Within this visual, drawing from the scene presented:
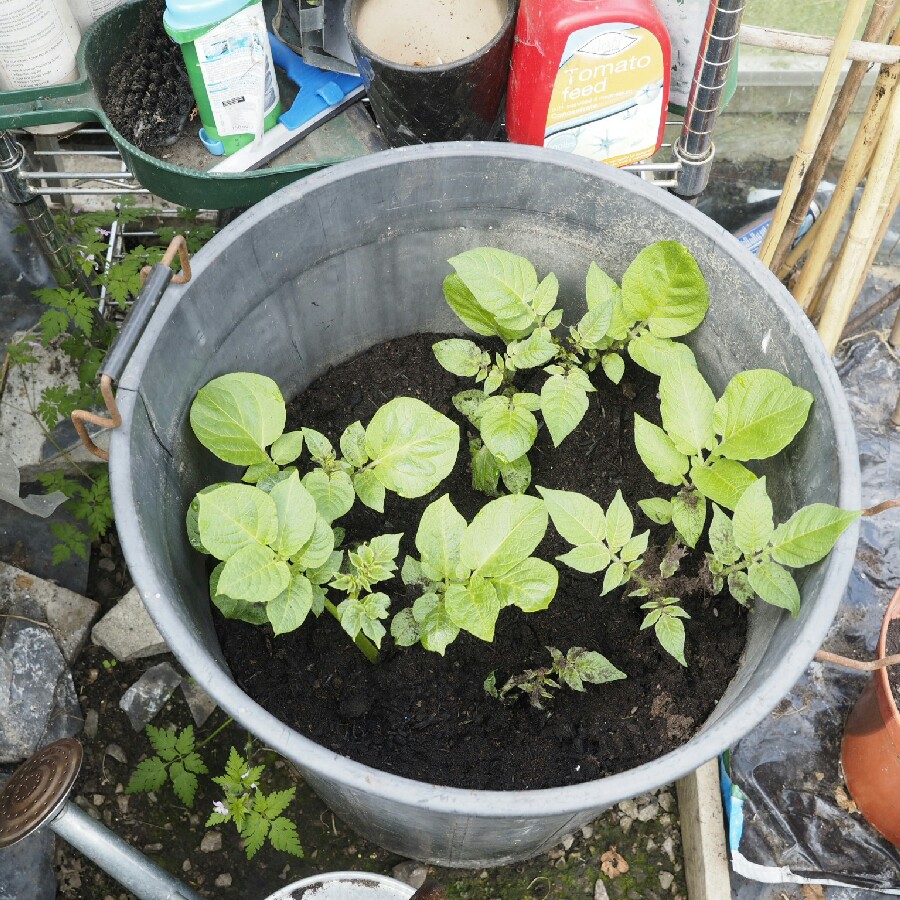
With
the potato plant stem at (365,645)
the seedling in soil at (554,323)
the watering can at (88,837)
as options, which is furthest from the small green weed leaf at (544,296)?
the watering can at (88,837)

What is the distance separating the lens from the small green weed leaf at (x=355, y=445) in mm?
1108

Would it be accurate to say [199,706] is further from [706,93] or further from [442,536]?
[706,93]

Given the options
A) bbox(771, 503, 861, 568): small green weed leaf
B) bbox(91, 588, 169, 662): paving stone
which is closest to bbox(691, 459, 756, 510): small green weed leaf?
bbox(771, 503, 861, 568): small green weed leaf

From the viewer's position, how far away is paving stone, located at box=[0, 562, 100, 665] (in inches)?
63.5

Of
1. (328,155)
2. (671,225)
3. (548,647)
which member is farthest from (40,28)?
(548,647)

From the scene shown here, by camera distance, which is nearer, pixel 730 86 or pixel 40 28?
pixel 40 28

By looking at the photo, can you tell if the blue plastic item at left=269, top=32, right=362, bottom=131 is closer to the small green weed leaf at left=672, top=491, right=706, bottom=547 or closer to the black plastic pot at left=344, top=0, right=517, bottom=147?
the black plastic pot at left=344, top=0, right=517, bottom=147

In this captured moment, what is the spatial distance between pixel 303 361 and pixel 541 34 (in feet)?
→ 1.75

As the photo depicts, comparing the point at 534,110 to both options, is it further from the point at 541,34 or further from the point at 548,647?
the point at 548,647

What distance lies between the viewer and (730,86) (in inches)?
54.2

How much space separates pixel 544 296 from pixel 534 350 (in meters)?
0.07

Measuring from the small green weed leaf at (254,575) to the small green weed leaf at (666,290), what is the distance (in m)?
0.53

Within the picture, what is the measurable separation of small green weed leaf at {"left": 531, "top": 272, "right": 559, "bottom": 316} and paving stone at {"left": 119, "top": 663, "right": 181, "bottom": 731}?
929 mm

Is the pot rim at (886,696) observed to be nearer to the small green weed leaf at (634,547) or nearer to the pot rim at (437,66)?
the small green weed leaf at (634,547)
